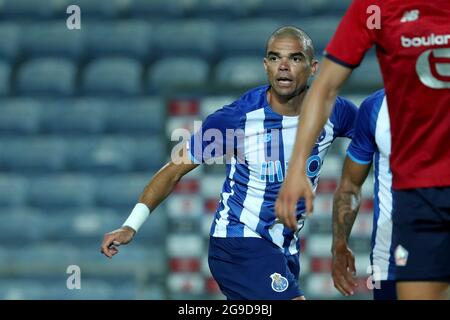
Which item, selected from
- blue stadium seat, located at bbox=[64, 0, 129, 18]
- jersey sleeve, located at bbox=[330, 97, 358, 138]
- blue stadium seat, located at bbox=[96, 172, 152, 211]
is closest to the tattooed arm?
jersey sleeve, located at bbox=[330, 97, 358, 138]

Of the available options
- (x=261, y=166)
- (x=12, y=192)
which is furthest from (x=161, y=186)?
(x=12, y=192)

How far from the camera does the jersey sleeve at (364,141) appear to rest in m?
4.09

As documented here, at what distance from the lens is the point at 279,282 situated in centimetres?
461

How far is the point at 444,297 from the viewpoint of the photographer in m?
3.19

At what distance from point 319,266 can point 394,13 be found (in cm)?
426

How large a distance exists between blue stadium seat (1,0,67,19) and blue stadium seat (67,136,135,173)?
4.44 ft

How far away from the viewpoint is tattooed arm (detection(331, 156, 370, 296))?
162 inches

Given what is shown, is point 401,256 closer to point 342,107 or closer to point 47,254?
point 342,107

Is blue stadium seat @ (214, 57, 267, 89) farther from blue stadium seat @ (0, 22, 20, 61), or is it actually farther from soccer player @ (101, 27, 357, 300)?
soccer player @ (101, 27, 357, 300)

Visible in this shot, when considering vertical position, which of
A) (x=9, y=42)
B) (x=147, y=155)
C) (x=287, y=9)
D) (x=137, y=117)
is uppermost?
(x=287, y=9)

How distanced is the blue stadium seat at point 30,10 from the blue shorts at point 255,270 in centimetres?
497

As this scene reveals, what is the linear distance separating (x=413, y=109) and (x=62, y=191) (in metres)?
5.44

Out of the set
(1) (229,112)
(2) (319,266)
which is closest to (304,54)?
(1) (229,112)

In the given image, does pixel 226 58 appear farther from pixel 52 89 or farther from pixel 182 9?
pixel 52 89
